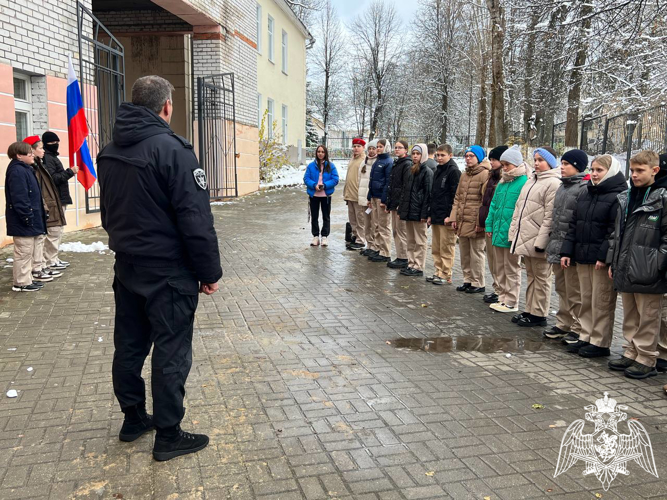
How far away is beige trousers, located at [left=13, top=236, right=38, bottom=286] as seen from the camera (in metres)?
6.87

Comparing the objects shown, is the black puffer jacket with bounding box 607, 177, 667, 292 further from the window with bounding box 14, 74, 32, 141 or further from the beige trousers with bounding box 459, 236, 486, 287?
the window with bounding box 14, 74, 32, 141

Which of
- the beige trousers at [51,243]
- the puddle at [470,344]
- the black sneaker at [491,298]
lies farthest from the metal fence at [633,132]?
the beige trousers at [51,243]

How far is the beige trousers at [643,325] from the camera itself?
480cm

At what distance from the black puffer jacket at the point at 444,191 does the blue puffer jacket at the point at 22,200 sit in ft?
17.5

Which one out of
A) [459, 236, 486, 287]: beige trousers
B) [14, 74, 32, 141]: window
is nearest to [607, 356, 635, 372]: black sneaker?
[459, 236, 486, 287]: beige trousers

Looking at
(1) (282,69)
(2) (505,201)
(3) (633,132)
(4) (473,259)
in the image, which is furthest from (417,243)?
(1) (282,69)

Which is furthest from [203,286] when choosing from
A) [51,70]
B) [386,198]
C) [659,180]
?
[51,70]

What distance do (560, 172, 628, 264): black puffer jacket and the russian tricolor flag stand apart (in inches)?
314

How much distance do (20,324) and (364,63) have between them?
53577 millimetres

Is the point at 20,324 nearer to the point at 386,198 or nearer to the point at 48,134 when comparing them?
the point at 48,134

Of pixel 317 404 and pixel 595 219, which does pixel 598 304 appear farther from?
pixel 317 404

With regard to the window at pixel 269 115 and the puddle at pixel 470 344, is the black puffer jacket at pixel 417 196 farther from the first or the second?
the window at pixel 269 115

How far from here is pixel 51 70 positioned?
10.2 m

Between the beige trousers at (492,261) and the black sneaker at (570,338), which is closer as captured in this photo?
the black sneaker at (570,338)
